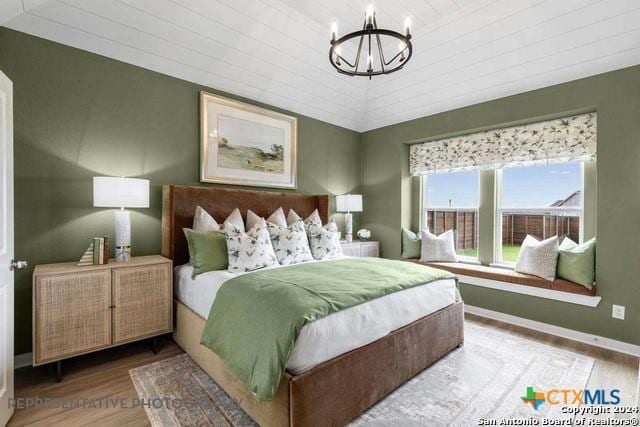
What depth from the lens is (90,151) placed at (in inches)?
102

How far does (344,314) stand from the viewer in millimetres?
1717

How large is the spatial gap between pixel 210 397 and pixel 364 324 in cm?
115

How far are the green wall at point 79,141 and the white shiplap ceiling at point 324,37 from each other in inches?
6.8

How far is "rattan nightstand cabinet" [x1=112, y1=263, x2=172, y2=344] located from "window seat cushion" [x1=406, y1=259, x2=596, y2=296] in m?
3.15

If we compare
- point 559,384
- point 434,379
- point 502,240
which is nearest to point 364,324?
point 434,379

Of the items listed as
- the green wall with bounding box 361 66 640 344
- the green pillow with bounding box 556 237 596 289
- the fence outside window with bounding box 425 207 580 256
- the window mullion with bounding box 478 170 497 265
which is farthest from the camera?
the window mullion with bounding box 478 170 497 265

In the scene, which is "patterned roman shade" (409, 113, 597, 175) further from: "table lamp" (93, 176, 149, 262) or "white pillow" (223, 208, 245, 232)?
"table lamp" (93, 176, 149, 262)

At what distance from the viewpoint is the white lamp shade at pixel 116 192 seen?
2.32 metres

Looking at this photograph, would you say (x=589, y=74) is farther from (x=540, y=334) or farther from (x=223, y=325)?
(x=223, y=325)

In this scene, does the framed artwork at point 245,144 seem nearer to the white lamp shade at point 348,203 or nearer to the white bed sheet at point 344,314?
the white lamp shade at point 348,203

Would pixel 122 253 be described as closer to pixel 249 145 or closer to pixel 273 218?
pixel 273 218

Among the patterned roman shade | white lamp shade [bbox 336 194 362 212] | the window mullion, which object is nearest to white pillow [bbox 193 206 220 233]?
white lamp shade [bbox 336 194 362 212]

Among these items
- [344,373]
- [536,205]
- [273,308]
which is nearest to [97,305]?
[273,308]

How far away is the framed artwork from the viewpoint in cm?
327
